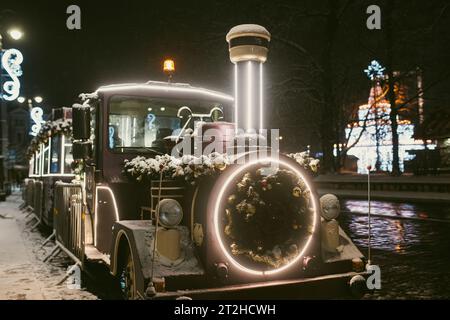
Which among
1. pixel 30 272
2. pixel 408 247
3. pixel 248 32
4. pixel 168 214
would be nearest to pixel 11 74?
pixel 30 272

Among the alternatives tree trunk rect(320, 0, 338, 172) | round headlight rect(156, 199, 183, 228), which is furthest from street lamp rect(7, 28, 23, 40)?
tree trunk rect(320, 0, 338, 172)

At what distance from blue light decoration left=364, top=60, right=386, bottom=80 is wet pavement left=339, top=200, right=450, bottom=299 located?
52.1 ft

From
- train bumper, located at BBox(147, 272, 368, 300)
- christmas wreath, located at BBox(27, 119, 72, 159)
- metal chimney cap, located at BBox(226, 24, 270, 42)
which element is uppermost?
metal chimney cap, located at BBox(226, 24, 270, 42)

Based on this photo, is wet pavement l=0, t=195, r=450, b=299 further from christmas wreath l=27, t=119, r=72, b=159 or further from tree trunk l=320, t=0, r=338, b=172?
tree trunk l=320, t=0, r=338, b=172

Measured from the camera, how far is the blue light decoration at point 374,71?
3219 centimetres

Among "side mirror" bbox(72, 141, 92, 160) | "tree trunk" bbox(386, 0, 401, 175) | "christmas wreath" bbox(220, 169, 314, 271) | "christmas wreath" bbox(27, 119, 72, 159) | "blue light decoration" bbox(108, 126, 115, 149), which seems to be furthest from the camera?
"tree trunk" bbox(386, 0, 401, 175)

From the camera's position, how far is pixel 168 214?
4.80 metres

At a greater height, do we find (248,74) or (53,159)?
(248,74)

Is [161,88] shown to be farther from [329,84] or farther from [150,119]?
[329,84]

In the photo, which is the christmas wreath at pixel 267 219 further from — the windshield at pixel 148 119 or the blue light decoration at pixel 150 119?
the blue light decoration at pixel 150 119

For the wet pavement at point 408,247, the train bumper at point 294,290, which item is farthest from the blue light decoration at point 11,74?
the train bumper at point 294,290

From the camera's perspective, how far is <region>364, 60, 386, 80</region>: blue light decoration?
32188 mm

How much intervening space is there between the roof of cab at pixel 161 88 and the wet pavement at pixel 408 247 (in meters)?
3.59

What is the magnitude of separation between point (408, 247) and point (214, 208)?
267 inches
